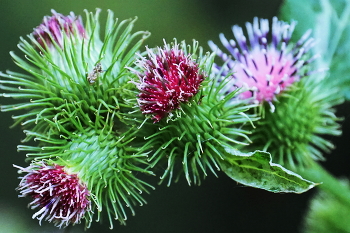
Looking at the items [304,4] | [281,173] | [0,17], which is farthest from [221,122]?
[0,17]

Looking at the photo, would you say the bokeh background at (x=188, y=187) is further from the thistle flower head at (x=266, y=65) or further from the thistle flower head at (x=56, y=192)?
the thistle flower head at (x=56, y=192)

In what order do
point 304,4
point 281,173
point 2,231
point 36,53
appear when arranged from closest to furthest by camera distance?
point 281,173 → point 36,53 → point 304,4 → point 2,231

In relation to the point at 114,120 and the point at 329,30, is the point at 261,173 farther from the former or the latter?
the point at 329,30

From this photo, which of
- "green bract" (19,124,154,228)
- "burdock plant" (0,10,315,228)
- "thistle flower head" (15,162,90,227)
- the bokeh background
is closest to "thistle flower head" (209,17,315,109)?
"burdock plant" (0,10,315,228)

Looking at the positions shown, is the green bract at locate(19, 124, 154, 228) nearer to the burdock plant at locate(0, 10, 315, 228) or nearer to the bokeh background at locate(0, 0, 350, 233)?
the burdock plant at locate(0, 10, 315, 228)

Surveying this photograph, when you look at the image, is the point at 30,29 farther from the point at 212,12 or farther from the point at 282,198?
the point at 282,198

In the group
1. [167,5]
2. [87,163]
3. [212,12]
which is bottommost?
[87,163]

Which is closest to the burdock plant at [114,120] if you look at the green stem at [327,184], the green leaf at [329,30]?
the green stem at [327,184]

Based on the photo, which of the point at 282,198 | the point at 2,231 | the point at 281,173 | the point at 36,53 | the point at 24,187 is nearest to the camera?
the point at 281,173
